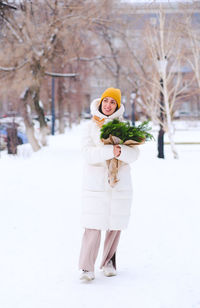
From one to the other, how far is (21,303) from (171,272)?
1581mm

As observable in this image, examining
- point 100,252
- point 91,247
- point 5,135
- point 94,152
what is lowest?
point 100,252

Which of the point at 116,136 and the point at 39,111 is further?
the point at 39,111

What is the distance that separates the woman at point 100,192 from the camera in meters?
4.92

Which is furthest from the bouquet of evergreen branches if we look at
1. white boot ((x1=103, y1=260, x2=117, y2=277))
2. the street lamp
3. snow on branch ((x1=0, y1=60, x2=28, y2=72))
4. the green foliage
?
snow on branch ((x1=0, y1=60, x2=28, y2=72))

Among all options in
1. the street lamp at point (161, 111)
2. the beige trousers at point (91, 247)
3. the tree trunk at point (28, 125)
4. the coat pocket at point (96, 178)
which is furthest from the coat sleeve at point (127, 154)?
the tree trunk at point (28, 125)

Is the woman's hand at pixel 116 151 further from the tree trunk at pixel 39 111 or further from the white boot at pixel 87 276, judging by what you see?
the tree trunk at pixel 39 111

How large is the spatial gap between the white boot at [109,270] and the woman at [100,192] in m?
0.18

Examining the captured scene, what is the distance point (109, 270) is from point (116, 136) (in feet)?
4.09

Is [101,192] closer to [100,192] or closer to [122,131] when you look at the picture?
[100,192]

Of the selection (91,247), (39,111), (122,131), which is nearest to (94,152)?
(122,131)

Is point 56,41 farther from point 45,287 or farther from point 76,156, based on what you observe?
point 45,287

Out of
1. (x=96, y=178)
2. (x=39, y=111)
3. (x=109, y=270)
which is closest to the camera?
(x=96, y=178)

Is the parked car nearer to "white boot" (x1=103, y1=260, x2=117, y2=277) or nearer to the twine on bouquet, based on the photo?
"white boot" (x1=103, y1=260, x2=117, y2=277)

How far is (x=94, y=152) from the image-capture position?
482 cm
